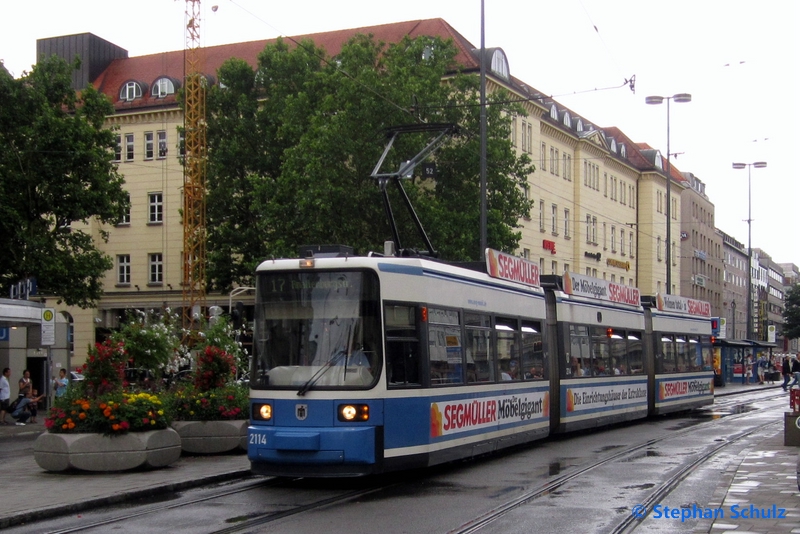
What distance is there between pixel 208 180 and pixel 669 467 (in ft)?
117

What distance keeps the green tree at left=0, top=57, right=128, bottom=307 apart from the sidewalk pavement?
18.2m

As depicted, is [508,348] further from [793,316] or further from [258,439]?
[793,316]

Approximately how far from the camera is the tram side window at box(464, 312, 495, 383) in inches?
606

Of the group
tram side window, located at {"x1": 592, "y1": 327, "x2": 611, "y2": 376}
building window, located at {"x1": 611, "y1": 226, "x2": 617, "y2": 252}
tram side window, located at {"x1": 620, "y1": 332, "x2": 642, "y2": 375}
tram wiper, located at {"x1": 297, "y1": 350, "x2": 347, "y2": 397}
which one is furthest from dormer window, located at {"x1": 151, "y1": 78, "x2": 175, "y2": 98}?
tram wiper, located at {"x1": 297, "y1": 350, "x2": 347, "y2": 397}

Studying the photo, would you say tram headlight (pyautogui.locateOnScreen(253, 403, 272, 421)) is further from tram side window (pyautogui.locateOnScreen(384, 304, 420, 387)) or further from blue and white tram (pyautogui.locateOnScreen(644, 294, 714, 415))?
blue and white tram (pyautogui.locateOnScreen(644, 294, 714, 415))

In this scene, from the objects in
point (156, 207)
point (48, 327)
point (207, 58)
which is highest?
point (207, 58)

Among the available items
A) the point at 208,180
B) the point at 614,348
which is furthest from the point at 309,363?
the point at 208,180

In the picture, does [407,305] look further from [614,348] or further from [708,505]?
[614,348]

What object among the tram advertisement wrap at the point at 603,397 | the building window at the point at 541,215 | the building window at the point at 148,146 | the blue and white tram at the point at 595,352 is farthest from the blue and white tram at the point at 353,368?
the building window at the point at 148,146

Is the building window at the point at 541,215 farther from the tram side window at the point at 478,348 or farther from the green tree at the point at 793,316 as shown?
the green tree at the point at 793,316

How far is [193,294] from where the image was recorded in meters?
53.8

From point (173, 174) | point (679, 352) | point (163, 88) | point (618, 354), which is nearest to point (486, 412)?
point (618, 354)

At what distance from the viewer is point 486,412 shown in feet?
52.1

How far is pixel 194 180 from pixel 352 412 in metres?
38.0
